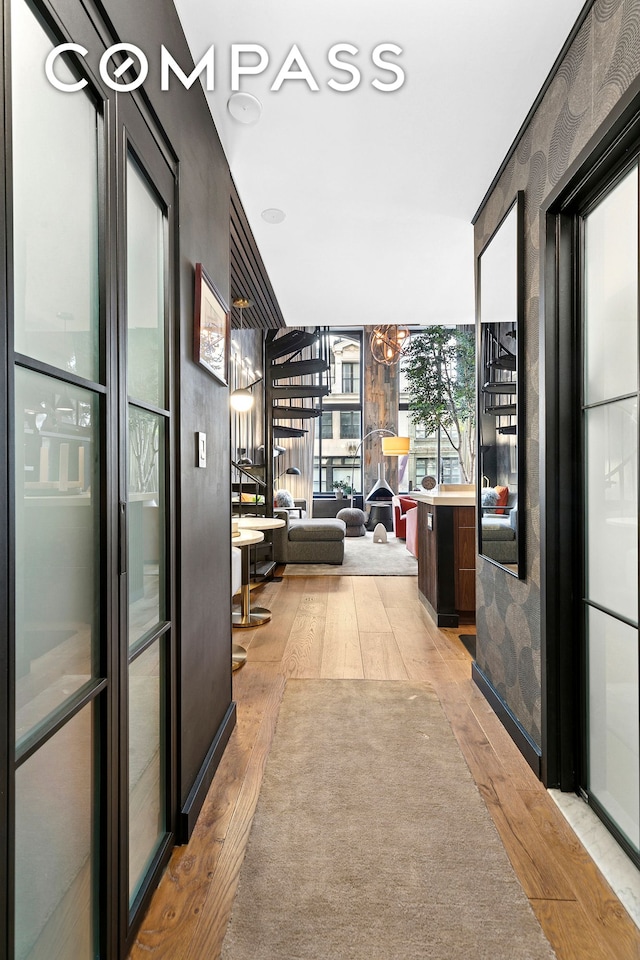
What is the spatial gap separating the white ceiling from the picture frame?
75 cm

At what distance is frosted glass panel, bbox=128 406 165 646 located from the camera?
1.39 metres

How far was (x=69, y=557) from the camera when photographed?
104 cm

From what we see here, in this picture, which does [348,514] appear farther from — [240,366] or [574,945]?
[574,945]

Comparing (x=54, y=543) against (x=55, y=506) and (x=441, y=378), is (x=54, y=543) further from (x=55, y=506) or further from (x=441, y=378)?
(x=441, y=378)

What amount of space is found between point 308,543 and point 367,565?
774mm

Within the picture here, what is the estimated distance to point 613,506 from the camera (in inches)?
67.0

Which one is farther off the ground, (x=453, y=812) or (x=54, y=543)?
(x=54, y=543)

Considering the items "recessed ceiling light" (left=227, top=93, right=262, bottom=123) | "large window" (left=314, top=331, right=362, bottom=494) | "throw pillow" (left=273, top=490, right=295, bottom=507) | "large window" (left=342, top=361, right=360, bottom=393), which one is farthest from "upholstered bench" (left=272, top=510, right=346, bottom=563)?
"large window" (left=342, top=361, right=360, bottom=393)

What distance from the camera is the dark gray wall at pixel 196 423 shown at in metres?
1.65

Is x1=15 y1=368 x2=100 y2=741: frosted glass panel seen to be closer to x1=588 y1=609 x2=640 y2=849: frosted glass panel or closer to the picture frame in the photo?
the picture frame

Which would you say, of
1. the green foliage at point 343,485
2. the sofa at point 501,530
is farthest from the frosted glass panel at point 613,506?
the green foliage at point 343,485

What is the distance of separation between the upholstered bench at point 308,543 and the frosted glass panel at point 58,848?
5453 mm

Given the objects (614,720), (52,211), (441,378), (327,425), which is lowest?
(614,720)

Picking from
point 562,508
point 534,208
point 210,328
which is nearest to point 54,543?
point 210,328
